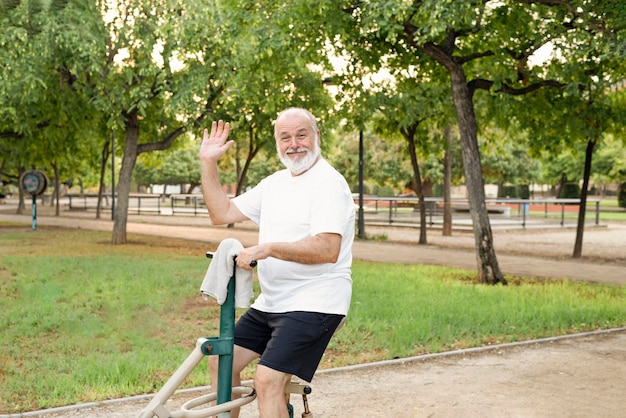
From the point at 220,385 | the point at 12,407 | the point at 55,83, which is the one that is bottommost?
the point at 12,407

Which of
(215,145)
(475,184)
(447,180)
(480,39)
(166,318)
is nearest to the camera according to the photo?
(215,145)

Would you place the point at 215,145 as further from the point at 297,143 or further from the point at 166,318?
the point at 166,318

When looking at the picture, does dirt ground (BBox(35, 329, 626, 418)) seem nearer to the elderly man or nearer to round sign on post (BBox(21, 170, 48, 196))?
the elderly man

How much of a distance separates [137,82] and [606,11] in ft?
35.9

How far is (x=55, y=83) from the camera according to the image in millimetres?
18844

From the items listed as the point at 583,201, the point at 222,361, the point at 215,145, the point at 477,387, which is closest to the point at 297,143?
the point at 215,145

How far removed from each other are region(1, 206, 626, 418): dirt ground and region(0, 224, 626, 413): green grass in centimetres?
30

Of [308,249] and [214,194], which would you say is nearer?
[308,249]

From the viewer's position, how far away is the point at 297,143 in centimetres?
330

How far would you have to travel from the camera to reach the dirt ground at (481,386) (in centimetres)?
528

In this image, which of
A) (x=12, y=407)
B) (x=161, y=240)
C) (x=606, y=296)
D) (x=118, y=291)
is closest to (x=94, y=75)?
(x=161, y=240)

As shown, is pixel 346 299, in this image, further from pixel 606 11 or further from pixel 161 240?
pixel 161 240

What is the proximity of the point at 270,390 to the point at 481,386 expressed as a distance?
10.8 ft

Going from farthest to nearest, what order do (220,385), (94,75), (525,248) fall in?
(525,248) → (94,75) → (220,385)
